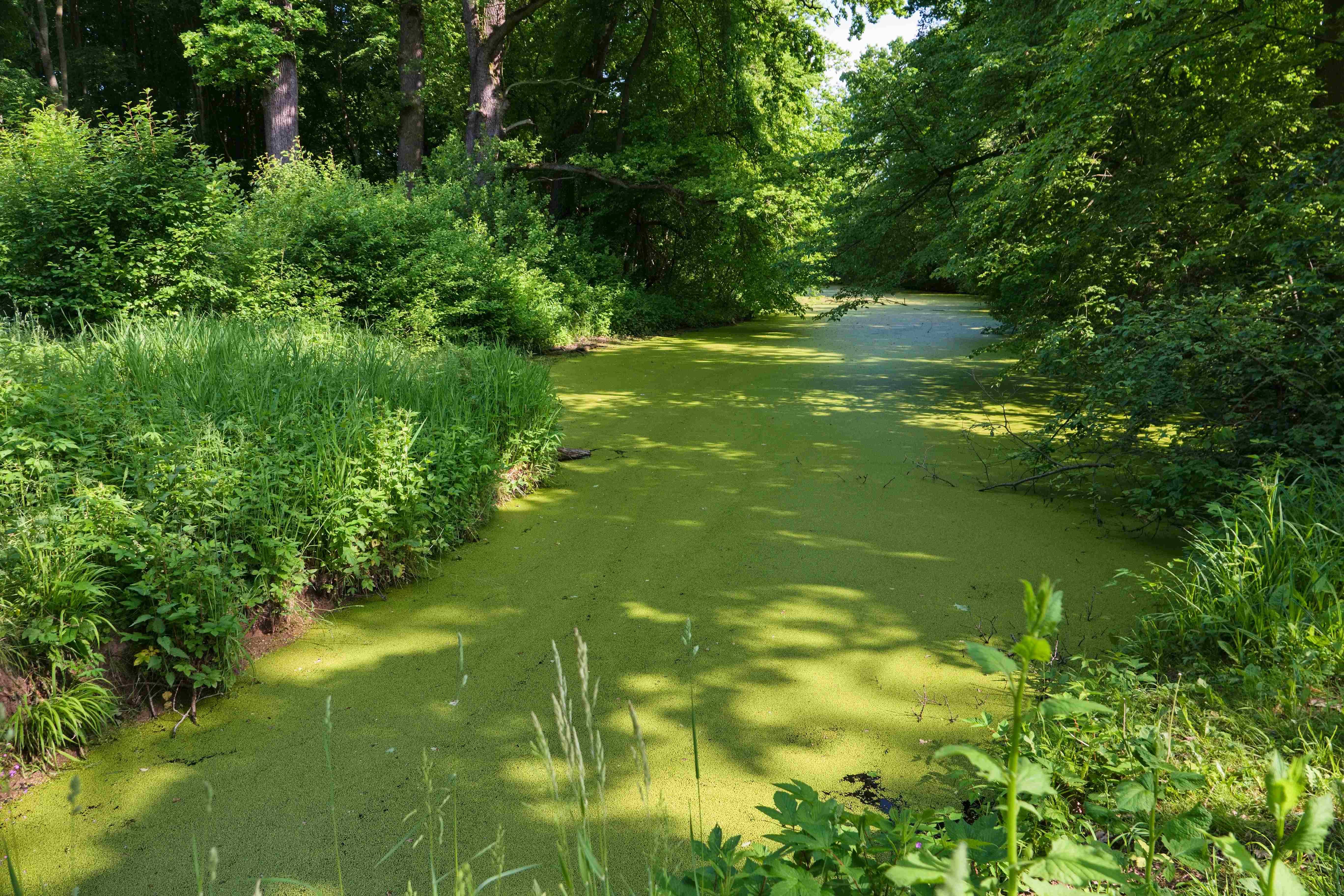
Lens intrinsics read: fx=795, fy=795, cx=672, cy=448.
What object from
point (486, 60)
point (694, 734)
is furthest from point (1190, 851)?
point (486, 60)

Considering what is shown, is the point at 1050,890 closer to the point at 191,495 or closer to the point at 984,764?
the point at 984,764

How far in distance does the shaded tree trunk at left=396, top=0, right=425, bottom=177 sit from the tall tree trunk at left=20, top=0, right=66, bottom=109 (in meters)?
6.46

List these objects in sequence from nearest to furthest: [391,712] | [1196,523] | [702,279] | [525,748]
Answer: [525,748], [391,712], [1196,523], [702,279]

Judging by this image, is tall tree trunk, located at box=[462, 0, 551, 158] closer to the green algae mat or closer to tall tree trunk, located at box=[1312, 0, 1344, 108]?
the green algae mat

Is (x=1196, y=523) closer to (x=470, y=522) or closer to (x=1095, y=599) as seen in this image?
(x=1095, y=599)

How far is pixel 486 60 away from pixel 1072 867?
1213 centimetres

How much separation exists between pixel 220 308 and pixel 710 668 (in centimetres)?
526

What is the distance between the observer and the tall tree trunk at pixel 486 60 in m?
10.9

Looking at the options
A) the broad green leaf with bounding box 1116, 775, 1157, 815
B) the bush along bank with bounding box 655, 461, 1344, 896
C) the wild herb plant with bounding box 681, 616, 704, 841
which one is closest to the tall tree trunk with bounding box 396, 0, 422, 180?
the wild herb plant with bounding box 681, 616, 704, 841

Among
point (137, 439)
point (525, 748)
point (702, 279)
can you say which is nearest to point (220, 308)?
point (137, 439)

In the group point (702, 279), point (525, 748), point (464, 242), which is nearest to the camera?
point (525, 748)

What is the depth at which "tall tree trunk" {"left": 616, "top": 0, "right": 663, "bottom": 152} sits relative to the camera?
12547 mm

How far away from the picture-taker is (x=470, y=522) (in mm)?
3807

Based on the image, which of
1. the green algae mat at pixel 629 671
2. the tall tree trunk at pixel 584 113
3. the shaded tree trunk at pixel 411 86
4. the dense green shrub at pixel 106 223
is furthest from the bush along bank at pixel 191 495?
the tall tree trunk at pixel 584 113
